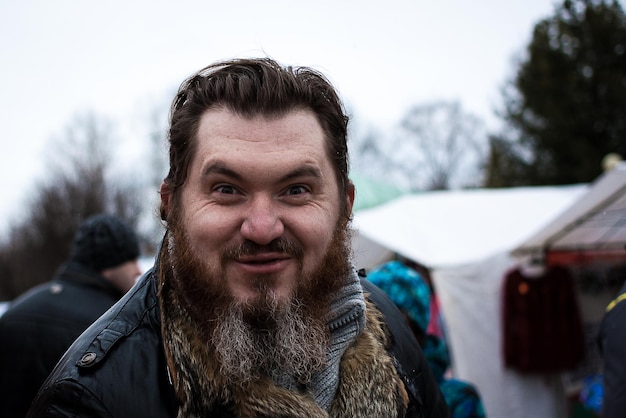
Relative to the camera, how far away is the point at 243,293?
1.54 meters

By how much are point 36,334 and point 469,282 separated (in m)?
3.90

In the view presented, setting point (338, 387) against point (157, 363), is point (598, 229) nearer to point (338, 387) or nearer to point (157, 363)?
point (338, 387)

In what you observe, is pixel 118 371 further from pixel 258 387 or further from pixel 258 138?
pixel 258 138

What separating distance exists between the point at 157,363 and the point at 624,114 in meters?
17.0

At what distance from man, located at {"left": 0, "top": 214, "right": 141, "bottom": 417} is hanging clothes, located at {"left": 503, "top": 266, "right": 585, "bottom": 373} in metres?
3.73

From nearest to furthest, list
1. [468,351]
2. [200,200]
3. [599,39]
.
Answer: [200,200]
[468,351]
[599,39]

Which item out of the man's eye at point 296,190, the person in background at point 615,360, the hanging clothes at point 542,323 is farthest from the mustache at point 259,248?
the hanging clothes at point 542,323

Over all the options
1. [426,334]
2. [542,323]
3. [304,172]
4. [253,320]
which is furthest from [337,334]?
[542,323]

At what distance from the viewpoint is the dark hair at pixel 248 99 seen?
1625 millimetres

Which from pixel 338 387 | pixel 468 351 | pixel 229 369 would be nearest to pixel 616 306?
pixel 338 387

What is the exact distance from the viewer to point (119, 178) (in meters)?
27.0

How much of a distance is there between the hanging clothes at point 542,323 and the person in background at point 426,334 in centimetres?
264

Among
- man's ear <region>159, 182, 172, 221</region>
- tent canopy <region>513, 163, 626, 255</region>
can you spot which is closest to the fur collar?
man's ear <region>159, 182, 172, 221</region>

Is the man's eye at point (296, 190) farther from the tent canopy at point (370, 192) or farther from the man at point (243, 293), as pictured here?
the tent canopy at point (370, 192)
